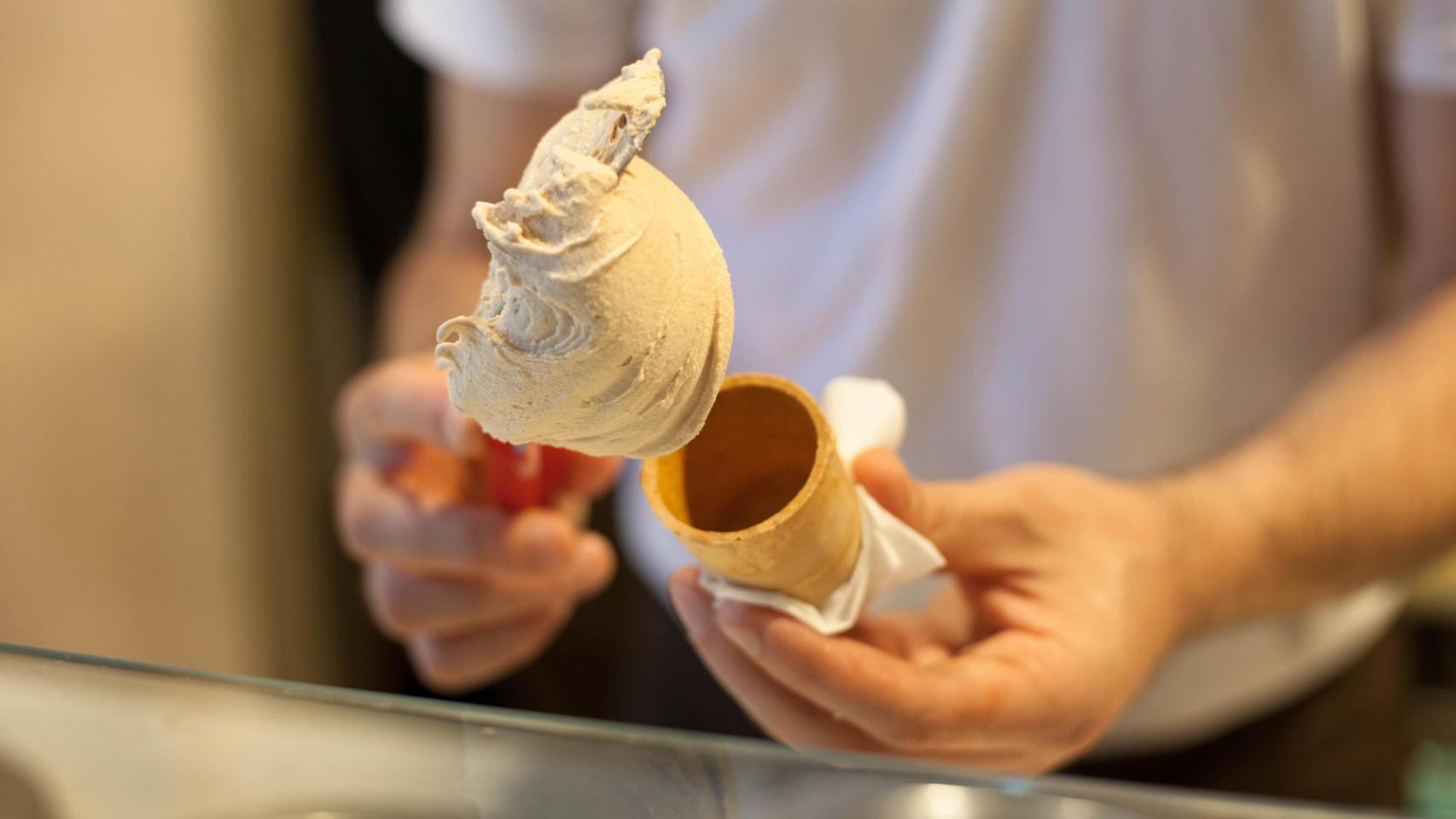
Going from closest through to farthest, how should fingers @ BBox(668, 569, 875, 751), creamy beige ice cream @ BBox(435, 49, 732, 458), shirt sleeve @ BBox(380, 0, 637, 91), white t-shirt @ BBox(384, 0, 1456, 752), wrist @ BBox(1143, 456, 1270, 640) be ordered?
creamy beige ice cream @ BBox(435, 49, 732, 458)
fingers @ BBox(668, 569, 875, 751)
wrist @ BBox(1143, 456, 1270, 640)
white t-shirt @ BBox(384, 0, 1456, 752)
shirt sleeve @ BBox(380, 0, 637, 91)

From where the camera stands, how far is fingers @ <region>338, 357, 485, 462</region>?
1.94 ft

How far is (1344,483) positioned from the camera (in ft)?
2.09

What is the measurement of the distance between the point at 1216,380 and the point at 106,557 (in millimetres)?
1092

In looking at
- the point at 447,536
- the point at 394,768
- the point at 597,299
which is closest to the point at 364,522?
the point at 447,536

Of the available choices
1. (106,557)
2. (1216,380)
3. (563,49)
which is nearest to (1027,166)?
(1216,380)

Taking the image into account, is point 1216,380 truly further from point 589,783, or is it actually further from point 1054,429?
point 589,783

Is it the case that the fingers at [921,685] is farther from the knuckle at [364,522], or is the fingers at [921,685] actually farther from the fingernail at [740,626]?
the knuckle at [364,522]

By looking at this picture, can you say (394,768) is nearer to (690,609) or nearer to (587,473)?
(690,609)

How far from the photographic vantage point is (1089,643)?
0.48 m

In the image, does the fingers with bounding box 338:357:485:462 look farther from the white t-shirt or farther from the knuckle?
the white t-shirt

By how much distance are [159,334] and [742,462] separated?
1027 mm

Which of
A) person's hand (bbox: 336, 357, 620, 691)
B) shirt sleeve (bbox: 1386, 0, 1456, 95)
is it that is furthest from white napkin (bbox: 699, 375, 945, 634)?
shirt sleeve (bbox: 1386, 0, 1456, 95)

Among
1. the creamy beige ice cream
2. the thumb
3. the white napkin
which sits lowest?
the white napkin

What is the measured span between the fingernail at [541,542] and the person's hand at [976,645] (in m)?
0.15
